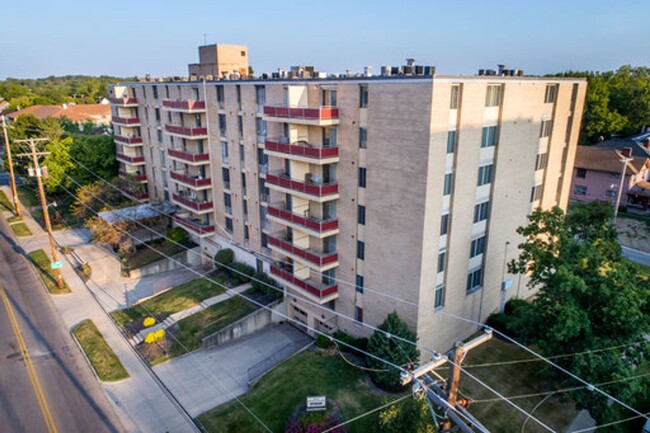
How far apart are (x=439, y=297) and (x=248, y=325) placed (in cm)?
1548

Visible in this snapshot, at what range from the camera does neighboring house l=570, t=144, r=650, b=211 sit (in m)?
60.1

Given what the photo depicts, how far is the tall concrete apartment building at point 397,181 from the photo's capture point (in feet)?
80.7

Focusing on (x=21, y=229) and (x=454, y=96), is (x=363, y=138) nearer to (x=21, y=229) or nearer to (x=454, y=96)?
(x=454, y=96)

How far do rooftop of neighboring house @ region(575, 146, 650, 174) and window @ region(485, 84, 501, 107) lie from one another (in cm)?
4392

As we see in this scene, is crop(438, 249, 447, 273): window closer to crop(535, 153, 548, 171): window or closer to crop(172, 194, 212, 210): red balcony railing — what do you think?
crop(535, 153, 548, 171): window

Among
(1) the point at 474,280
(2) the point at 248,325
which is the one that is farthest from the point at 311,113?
(2) the point at 248,325

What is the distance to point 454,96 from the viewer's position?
79.4 feet

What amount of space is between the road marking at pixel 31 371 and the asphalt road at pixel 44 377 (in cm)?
15

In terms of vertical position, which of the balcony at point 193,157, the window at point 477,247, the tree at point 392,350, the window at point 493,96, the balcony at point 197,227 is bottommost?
the tree at point 392,350

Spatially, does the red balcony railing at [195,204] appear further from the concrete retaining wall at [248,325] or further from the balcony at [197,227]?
the concrete retaining wall at [248,325]

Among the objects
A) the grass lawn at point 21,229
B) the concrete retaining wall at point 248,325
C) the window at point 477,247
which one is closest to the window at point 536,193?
the window at point 477,247

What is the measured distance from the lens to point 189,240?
4838 cm

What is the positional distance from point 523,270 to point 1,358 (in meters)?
37.0

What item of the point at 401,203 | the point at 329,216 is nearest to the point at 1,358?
the point at 329,216
